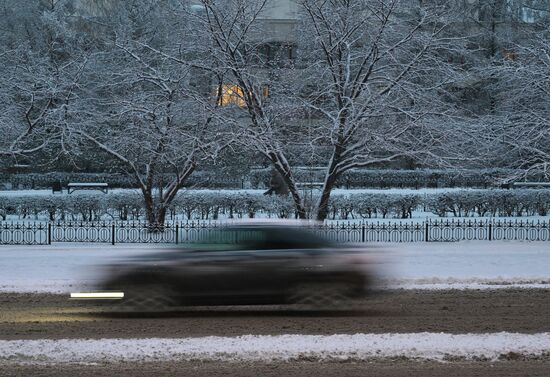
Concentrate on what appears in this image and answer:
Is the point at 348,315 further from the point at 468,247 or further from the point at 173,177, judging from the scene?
the point at 173,177

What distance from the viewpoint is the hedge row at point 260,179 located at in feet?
124

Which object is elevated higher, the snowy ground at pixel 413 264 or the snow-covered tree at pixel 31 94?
the snow-covered tree at pixel 31 94

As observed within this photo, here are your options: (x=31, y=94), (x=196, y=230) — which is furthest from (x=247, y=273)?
(x=31, y=94)

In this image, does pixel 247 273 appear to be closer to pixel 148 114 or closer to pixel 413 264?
pixel 413 264

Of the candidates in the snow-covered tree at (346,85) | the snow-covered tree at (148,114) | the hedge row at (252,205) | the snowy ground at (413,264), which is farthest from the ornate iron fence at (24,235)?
the snow-covered tree at (346,85)

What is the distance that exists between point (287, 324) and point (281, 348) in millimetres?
1785

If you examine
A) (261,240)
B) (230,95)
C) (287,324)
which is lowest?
(287,324)

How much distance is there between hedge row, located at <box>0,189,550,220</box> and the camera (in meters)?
29.1

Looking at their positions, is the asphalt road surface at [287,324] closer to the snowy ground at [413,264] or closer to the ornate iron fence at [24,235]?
the snowy ground at [413,264]

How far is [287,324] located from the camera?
1107 cm

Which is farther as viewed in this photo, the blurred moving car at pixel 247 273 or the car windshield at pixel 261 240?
the car windshield at pixel 261 240

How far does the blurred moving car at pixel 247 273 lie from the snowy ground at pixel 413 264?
685mm

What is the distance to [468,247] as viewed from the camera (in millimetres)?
22500

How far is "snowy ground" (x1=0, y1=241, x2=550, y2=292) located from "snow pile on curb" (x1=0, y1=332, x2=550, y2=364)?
212 cm
